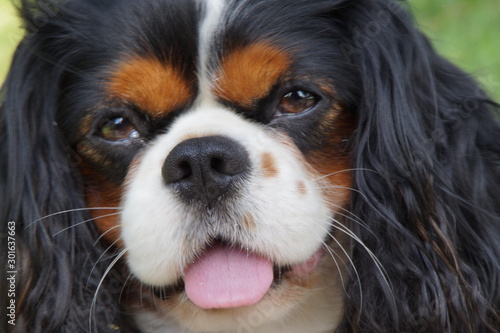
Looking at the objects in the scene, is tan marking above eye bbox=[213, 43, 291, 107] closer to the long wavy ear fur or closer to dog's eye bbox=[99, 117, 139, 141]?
dog's eye bbox=[99, 117, 139, 141]

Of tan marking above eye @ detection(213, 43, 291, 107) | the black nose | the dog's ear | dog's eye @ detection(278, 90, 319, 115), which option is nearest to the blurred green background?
the dog's ear

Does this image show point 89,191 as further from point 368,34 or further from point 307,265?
point 368,34

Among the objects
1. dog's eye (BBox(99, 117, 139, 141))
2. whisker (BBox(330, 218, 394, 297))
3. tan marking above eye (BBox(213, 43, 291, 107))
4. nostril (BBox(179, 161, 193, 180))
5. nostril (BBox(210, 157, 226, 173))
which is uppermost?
tan marking above eye (BBox(213, 43, 291, 107))

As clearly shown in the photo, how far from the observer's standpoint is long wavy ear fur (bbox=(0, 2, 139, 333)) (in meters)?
2.24

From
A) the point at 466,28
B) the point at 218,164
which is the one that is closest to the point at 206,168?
the point at 218,164

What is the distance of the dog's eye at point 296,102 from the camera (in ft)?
7.18

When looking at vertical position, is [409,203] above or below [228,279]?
above

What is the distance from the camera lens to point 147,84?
2.13 meters

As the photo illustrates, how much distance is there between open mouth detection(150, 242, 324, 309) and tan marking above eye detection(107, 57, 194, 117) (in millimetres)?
415

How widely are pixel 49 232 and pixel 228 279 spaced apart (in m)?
0.55

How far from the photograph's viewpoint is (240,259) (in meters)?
2.11

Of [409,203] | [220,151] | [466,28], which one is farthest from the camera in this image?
[466,28]

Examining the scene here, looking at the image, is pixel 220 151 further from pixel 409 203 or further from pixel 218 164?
pixel 409 203

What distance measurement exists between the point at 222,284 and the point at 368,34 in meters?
0.81
